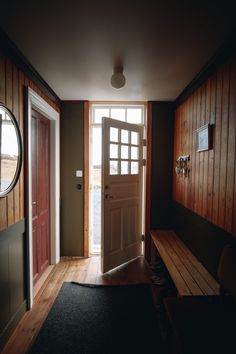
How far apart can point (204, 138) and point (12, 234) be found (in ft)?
6.24

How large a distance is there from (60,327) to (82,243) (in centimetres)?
149

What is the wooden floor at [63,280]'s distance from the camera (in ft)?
5.81

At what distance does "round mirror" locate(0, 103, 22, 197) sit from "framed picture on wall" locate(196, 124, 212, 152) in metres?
1.67

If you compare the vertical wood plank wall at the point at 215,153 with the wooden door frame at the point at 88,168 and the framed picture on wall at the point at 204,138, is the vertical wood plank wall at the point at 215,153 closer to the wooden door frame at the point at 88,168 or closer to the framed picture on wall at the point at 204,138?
the framed picture on wall at the point at 204,138

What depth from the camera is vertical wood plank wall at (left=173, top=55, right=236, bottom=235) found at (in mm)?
1606

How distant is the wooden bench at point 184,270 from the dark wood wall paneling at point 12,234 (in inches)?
53.5

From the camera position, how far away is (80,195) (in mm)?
3299

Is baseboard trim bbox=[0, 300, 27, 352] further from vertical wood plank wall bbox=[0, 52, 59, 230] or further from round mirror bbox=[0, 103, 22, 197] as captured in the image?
round mirror bbox=[0, 103, 22, 197]

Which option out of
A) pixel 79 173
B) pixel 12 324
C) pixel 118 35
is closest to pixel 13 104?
pixel 118 35

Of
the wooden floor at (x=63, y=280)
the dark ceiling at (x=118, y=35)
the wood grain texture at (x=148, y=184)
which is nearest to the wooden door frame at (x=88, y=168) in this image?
the wood grain texture at (x=148, y=184)

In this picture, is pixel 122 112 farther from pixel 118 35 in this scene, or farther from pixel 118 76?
pixel 118 35

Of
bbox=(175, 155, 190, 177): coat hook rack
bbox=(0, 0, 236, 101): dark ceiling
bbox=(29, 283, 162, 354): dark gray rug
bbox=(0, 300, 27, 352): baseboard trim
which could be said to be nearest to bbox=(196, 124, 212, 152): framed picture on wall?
bbox=(175, 155, 190, 177): coat hook rack

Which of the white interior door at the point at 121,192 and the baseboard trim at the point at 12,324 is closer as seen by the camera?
the baseboard trim at the point at 12,324

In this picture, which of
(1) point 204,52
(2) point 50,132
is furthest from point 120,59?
(2) point 50,132
